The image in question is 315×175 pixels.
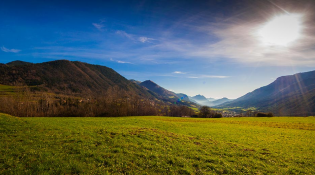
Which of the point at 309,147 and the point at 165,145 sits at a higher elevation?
the point at 165,145

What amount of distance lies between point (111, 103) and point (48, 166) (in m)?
105

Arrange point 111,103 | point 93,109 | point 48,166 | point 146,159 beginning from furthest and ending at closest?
1. point 111,103
2. point 93,109
3. point 146,159
4. point 48,166

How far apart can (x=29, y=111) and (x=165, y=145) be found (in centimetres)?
10087

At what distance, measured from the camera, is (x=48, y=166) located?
10.8m

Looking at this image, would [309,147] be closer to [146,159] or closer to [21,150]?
[146,159]

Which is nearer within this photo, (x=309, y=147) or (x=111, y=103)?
(x=309, y=147)

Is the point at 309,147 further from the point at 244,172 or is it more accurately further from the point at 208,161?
the point at 208,161

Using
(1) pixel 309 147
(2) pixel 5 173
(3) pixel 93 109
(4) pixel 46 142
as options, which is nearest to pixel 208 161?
(2) pixel 5 173

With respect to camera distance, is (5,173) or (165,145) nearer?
(5,173)

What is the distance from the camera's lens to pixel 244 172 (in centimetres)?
1277

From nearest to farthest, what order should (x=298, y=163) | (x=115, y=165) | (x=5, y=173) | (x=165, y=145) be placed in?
(x=5, y=173)
(x=115, y=165)
(x=298, y=163)
(x=165, y=145)

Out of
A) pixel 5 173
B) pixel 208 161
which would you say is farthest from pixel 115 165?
pixel 208 161

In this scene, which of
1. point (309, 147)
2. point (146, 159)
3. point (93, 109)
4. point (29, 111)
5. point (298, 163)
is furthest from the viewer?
point (93, 109)

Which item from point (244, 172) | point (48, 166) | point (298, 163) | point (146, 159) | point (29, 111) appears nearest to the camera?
point (48, 166)
